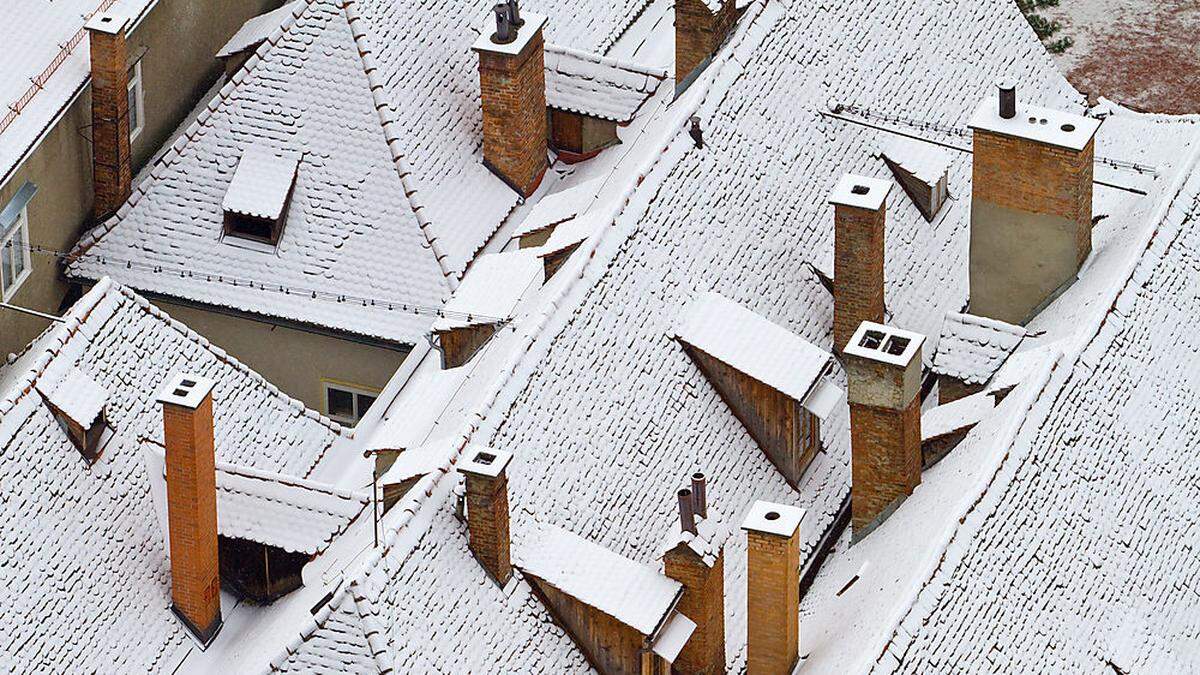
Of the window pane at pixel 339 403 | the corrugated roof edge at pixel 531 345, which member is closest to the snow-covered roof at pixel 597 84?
the corrugated roof edge at pixel 531 345

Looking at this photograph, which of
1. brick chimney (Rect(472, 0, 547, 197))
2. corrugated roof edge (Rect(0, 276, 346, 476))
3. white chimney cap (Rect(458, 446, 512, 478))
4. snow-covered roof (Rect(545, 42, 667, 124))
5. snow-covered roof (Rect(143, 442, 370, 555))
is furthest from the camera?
snow-covered roof (Rect(545, 42, 667, 124))

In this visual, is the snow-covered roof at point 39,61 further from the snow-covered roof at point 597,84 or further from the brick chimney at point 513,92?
the snow-covered roof at point 597,84

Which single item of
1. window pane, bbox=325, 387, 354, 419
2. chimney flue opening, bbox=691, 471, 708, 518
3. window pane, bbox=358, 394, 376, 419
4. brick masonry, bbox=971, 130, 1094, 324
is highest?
brick masonry, bbox=971, 130, 1094, 324

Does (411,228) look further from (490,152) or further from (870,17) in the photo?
(870,17)

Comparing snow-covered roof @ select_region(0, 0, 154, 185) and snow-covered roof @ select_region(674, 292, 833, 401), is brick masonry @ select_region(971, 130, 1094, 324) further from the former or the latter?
snow-covered roof @ select_region(0, 0, 154, 185)

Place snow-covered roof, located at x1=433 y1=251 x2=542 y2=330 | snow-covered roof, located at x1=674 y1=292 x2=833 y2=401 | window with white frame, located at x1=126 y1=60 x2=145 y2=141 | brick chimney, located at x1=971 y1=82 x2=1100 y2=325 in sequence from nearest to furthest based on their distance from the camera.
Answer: snow-covered roof, located at x1=674 y1=292 x2=833 y2=401 < snow-covered roof, located at x1=433 y1=251 x2=542 y2=330 < brick chimney, located at x1=971 y1=82 x2=1100 y2=325 < window with white frame, located at x1=126 y1=60 x2=145 y2=141

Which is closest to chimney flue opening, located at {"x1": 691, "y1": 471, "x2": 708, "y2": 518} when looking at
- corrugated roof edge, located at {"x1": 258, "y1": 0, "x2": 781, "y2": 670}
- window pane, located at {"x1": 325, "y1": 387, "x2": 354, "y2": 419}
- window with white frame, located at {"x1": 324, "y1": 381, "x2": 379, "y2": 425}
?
corrugated roof edge, located at {"x1": 258, "y1": 0, "x2": 781, "y2": 670}

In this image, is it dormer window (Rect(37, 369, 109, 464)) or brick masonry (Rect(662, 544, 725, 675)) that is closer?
brick masonry (Rect(662, 544, 725, 675))

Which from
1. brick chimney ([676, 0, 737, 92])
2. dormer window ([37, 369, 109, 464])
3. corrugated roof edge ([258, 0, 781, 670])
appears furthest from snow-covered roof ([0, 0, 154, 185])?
corrugated roof edge ([258, 0, 781, 670])

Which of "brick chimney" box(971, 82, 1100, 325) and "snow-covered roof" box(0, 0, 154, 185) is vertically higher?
"brick chimney" box(971, 82, 1100, 325)
